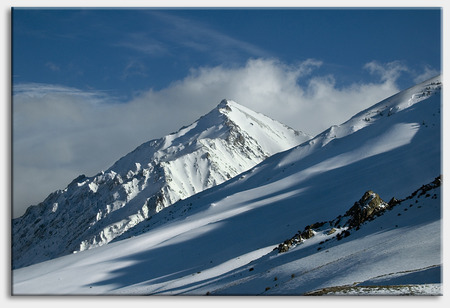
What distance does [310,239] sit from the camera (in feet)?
104

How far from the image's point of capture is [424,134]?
50594 millimetres

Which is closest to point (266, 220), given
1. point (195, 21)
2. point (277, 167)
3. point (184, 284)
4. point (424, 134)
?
point (184, 284)

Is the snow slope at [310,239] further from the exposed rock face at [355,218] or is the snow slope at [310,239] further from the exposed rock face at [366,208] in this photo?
the exposed rock face at [366,208]

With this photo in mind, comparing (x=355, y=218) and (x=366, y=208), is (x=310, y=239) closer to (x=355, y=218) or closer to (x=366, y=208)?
(x=355, y=218)

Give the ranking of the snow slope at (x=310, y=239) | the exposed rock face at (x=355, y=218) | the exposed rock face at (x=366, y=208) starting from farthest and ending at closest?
the exposed rock face at (x=366, y=208), the exposed rock face at (x=355, y=218), the snow slope at (x=310, y=239)

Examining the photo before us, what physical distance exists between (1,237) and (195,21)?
13.9 meters

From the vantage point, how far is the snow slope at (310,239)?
2273 cm

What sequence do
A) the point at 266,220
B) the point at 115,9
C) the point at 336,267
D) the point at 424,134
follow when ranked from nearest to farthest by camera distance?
1. the point at 336,267
2. the point at 115,9
3. the point at 266,220
4. the point at 424,134

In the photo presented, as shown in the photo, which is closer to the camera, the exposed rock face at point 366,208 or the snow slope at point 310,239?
the snow slope at point 310,239

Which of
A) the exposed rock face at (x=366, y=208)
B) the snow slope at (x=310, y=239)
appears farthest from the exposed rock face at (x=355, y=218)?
the snow slope at (x=310, y=239)

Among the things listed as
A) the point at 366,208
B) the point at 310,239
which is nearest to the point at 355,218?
the point at 366,208

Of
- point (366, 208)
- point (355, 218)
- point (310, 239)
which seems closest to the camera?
point (310, 239)

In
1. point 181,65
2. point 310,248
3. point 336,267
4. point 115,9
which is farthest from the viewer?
point 310,248
